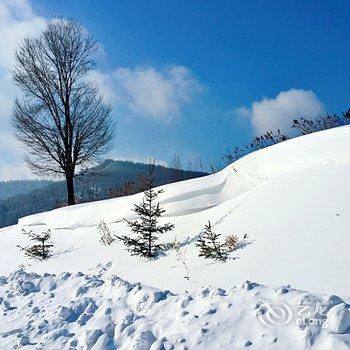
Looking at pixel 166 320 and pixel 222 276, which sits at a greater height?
pixel 222 276

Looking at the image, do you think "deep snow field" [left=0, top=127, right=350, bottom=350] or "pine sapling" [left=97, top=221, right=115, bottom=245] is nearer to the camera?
"deep snow field" [left=0, top=127, right=350, bottom=350]

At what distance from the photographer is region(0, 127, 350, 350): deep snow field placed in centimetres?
329

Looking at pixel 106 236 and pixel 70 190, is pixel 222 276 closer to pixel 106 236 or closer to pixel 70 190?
pixel 106 236

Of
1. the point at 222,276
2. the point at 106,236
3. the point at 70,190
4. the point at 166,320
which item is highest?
the point at 70,190

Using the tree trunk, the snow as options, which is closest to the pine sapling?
the snow

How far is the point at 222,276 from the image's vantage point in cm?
543

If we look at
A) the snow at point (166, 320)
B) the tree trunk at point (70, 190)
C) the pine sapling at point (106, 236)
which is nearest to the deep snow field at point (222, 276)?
the snow at point (166, 320)

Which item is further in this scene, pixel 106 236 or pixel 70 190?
pixel 70 190

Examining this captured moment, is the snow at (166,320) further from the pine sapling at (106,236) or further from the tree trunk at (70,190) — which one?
the tree trunk at (70,190)

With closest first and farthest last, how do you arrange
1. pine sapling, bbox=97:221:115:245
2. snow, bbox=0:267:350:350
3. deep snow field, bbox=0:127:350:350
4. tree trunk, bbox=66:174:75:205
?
snow, bbox=0:267:350:350 < deep snow field, bbox=0:127:350:350 < pine sapling, bbox=97:221:115:245 < tree trunk, bbox=66:174:75:205

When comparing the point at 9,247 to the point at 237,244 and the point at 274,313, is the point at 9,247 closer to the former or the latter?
the point at 237,244

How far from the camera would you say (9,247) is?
11.5m

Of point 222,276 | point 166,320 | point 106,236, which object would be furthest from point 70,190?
point 166,320

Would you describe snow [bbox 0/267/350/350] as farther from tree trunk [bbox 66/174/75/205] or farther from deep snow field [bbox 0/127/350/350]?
tree trunk [bbox 66/174/75/205]
